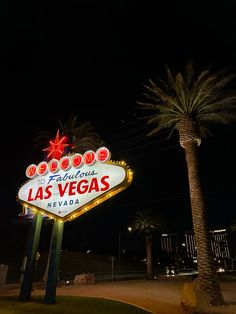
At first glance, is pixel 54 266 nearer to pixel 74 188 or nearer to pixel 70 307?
pixel 70 307

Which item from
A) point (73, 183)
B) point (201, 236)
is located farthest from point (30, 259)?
point (201, 236)

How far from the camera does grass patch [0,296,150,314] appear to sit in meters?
14.3

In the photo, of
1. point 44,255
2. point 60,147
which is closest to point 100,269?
point 44,255

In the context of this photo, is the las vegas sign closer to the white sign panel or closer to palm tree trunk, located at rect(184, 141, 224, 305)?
the white sign panel

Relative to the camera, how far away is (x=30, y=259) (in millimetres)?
19250

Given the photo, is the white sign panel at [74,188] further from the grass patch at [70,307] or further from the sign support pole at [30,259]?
the grass patch at [70,307]

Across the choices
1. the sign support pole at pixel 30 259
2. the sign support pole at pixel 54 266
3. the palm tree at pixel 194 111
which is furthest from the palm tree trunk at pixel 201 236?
the sign support pole at pixel 30 259

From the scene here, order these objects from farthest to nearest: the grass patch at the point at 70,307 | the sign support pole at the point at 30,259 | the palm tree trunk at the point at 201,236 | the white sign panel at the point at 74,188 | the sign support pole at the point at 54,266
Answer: the sign support pole at the point at 30,259 → the palm tree trunk at the point at 201,236 → the sign support pole at the point at 54,266 → the white sign panel at the point at 74,188 → the grass patch at the point at 70,307

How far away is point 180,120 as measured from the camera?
21.3 m

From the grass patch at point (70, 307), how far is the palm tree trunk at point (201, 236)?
4541 millimetres

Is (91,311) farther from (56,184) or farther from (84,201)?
(56,184)

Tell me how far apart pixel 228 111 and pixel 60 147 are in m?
11.2

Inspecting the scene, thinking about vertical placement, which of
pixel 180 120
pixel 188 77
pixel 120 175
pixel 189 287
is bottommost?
pixel 189 287

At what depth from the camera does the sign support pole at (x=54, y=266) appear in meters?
16.8
